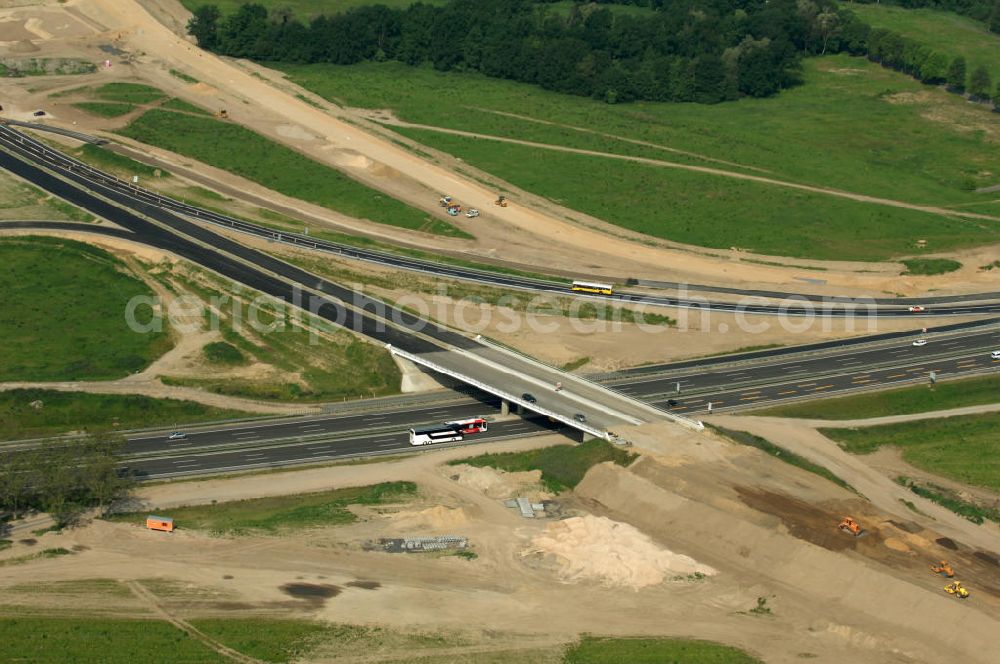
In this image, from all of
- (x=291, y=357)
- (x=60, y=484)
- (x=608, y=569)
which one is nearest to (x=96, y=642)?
(x=60, y=484)

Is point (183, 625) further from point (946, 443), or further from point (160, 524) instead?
point (946, 443)

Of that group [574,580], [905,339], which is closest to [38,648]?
[574,580]

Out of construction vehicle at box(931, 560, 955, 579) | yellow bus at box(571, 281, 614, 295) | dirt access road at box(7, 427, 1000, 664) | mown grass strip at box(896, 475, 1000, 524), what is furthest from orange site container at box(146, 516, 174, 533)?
yellow bus at box(571, 281, 614, 295)

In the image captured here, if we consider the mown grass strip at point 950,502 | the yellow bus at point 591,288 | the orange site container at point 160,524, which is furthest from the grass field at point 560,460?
the yellow bus at point 591,288

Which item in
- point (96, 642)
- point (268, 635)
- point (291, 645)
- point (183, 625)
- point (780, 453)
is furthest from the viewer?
point (780, 453)

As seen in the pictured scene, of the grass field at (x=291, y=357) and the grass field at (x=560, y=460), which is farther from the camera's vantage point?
the grass field at (x=291, y=357)

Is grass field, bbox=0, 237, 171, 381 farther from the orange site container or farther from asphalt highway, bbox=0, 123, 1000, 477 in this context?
the orange site container

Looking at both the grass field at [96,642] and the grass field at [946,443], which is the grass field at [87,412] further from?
the grass field at [946,443]
